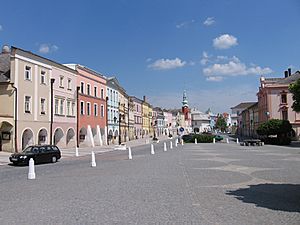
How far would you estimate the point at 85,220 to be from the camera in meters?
7.66

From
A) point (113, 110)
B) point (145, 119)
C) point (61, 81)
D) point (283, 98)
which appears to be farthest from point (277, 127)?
point (145, 119)

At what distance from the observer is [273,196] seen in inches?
406

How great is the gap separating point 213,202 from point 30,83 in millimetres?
32595

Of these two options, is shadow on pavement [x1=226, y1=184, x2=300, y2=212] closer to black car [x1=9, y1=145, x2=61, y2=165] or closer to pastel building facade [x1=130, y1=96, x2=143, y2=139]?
black car [x1=9, y1=145, x2=61, y2=165]

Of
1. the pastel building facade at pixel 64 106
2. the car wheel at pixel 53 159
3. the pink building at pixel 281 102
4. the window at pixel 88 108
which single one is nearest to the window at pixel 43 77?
the pastel building facade at pixel 64 106

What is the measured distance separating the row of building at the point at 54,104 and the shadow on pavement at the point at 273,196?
27780 mm

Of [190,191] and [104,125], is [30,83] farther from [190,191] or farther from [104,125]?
[190,191]

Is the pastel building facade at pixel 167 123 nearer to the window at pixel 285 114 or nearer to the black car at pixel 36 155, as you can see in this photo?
the window at pixel 285 114

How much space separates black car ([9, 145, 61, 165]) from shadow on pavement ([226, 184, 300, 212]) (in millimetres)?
17260

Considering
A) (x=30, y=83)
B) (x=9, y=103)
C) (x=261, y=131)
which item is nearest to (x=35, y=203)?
(x=9, y=103)

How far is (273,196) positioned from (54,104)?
3667 cm

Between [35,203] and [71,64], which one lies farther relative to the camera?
[71,64]

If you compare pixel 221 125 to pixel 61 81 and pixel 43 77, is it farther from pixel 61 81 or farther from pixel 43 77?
pixel 43 77

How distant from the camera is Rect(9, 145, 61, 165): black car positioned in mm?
24984
